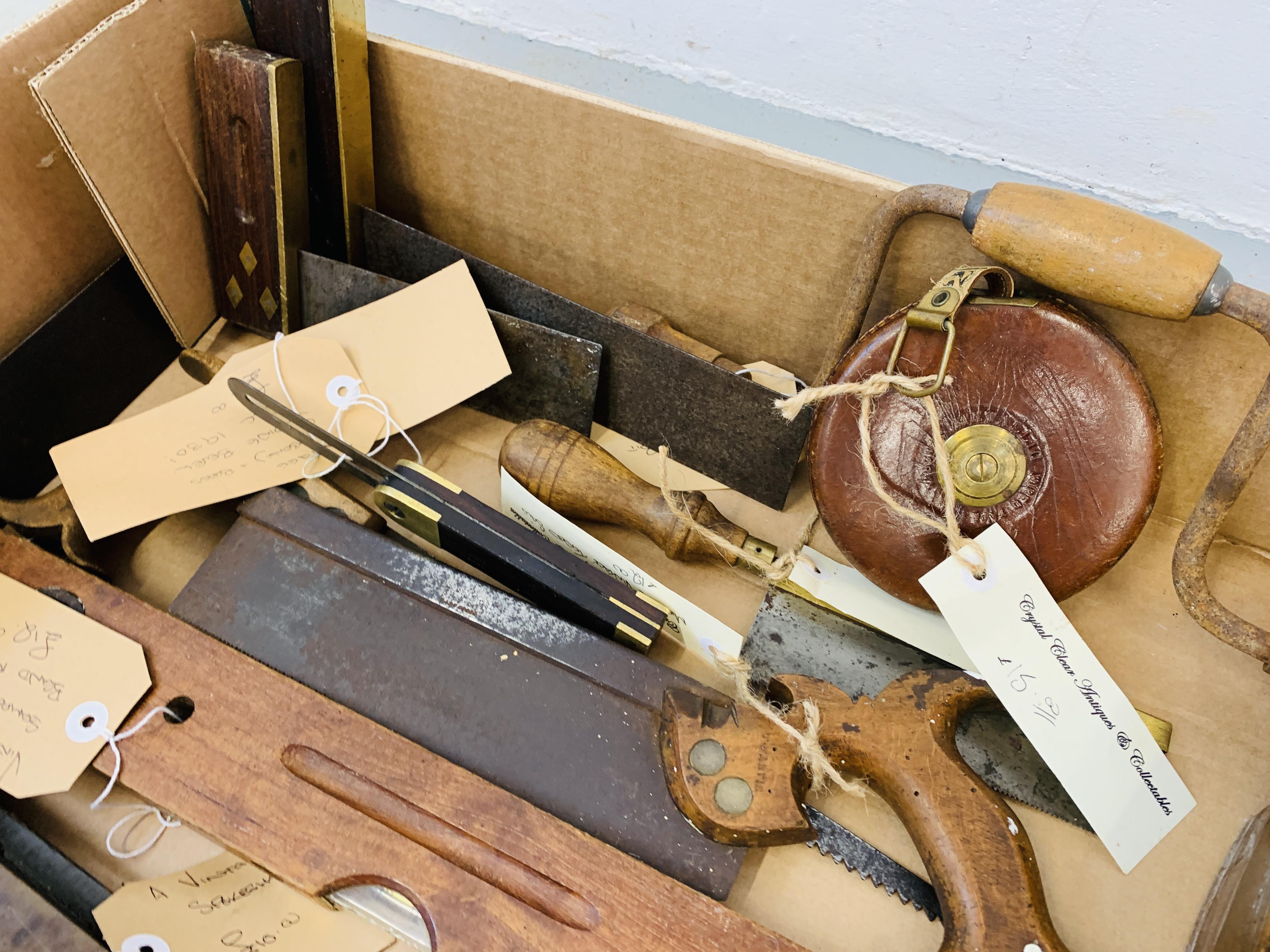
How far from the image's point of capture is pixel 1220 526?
0.73 m

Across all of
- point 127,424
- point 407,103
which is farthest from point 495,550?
point 407,103

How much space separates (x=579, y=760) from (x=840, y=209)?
57 cm

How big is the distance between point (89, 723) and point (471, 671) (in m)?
0.33

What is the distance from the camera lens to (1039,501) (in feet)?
2.27

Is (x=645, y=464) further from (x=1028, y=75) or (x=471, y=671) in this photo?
(x=1028, y=75)

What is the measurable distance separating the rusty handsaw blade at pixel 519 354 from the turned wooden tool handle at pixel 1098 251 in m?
0.41

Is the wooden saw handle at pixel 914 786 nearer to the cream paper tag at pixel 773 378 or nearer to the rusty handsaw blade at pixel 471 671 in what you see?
the rusty handsaw blade at pixel 471 671

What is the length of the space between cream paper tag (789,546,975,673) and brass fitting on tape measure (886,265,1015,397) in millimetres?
211

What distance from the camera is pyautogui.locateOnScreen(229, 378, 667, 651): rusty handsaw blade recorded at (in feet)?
2.49

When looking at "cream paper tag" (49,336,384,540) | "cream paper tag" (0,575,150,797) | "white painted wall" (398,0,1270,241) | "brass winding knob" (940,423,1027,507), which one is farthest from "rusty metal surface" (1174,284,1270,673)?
"cream paper tag" (0,575,150,797)

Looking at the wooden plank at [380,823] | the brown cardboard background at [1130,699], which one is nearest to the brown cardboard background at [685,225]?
the brown cardboard background at [1130,699]

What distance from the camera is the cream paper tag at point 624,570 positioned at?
0.76 meters

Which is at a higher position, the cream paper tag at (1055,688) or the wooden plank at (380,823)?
the cream paper tag at (1055,688)

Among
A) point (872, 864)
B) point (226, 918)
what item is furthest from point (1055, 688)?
point (226, 918)
